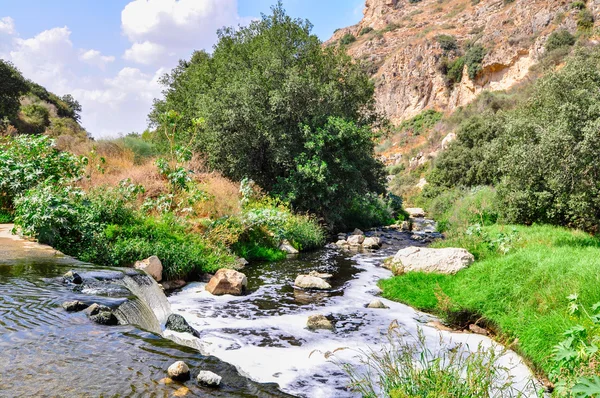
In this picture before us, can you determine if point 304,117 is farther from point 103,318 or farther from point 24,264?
point 103,318

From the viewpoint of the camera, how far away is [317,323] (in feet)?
25.1

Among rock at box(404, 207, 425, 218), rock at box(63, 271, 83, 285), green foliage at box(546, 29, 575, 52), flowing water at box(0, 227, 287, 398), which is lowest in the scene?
rock at box(404, 207, 425, 218)

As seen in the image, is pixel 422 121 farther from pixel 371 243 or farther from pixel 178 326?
pixel 178 326

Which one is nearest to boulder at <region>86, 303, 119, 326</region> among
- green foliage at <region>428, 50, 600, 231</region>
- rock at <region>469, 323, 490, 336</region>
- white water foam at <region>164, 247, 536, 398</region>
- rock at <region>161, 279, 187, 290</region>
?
white water foam at <region>164, 247, 536, 398</region>

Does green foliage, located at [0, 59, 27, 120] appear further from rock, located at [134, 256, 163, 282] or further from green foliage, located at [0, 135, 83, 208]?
rock, located at [134, 256, 163, 282]

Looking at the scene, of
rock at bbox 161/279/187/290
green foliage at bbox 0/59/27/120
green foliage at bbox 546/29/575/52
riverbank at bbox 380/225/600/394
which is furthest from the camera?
green foliage at bbox 546/29/575/52

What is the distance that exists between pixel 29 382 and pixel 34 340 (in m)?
1.02

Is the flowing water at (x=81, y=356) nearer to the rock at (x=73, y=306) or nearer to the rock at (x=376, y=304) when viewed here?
the rock at (x=73, y=306)

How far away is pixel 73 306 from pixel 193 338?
1928 millimetres

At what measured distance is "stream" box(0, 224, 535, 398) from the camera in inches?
154

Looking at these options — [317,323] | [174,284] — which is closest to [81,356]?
[317,323]

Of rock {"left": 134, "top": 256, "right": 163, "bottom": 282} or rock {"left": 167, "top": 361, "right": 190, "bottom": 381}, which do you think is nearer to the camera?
rock {"left": 167, "top": 361, "right": 190, "bottom": 381}

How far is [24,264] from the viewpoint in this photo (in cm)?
734

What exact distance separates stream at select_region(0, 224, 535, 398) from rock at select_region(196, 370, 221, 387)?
0.07 meters
